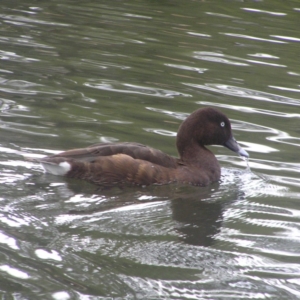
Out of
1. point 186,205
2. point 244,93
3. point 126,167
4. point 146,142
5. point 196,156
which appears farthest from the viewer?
point 244,93

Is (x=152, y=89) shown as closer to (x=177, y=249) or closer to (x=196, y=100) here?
(x=196, y=100)

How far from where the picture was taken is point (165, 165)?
718 centimetres

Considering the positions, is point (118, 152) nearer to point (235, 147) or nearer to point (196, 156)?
point (196, 156)

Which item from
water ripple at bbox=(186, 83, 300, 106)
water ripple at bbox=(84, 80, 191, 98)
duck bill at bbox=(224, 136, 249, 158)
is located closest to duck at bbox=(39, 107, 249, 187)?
duck bill at bbox=(224, 136, 249, 158)

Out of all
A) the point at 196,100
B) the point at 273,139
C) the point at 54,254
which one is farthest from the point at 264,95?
the point at 54,254

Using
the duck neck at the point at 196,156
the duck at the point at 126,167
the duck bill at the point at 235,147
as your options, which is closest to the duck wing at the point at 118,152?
the duck at the point at 126,167

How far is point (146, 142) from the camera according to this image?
27.1 ft

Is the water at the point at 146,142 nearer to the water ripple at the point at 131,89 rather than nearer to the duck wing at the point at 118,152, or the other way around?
the water ripple at the point at 131,89

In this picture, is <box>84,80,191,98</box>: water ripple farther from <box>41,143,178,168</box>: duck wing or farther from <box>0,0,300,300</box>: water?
<box>41,143,178,168</box>: duck wing

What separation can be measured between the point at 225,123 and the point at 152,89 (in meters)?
3.00

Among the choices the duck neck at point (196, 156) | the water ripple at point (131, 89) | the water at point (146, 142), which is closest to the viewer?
the water at point (146, 142)

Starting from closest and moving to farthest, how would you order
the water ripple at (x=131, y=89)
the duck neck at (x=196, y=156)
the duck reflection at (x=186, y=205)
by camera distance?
1. the duck reflection at (x=186, y=205)
2. the duck neck at (x=196, y=156)
3. the water ripple at (x=131, y=89)

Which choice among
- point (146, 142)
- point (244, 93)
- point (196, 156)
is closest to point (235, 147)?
point (196, 156)

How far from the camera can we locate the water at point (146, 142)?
4922 mm
